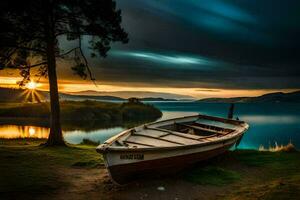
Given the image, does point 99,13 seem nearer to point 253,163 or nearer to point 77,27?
point 77,27

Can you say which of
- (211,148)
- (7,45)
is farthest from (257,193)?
(7,45)

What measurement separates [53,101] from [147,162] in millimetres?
9707

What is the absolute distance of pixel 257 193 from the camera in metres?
7.81

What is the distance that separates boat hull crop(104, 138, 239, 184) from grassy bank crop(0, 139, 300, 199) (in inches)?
15.7

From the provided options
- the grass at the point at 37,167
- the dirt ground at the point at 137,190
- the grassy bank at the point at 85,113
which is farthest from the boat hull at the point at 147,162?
the grassy bank at the point at 85,113

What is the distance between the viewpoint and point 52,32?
16.3m

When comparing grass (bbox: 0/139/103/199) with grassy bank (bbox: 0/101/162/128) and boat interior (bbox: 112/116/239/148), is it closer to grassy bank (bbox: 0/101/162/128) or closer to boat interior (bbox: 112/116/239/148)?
boat interior (bbox: 112/116/239/148)

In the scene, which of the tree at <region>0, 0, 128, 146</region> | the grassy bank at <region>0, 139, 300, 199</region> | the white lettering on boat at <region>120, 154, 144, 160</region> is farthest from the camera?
the tree at <region>0, 0, 128, 146</region>

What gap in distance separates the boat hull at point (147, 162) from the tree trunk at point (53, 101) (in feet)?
28.8

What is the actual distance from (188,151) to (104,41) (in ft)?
33.4

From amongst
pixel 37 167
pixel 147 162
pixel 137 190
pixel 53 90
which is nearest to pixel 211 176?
pixel 147 162

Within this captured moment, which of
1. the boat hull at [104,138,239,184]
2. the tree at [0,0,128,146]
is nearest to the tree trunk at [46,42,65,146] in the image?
the tree at [0,0,128,146]

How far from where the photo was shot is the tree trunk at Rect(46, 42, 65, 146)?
16.4m

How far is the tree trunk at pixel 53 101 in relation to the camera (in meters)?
16.4
